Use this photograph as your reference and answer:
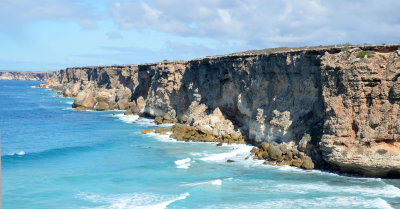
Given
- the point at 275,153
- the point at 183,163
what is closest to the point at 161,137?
the point at 183,163

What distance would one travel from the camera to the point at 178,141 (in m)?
40.2

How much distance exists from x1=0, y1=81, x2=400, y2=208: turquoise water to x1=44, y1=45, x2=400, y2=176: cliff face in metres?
2.17

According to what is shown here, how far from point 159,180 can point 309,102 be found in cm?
1367

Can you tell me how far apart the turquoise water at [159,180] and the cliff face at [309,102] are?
217 cm

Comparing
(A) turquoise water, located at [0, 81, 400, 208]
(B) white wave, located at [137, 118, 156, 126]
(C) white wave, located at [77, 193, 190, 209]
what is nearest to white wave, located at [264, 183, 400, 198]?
(A) turquoise water, located at [0, 81, 400, 208]

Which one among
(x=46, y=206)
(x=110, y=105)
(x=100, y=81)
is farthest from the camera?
(x=100, y=81)

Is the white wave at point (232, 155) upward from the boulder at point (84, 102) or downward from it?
downward

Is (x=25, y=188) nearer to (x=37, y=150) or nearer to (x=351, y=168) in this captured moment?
(x=37, y=150)

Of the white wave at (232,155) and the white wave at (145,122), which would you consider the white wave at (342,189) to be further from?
the white wave at (145,122)

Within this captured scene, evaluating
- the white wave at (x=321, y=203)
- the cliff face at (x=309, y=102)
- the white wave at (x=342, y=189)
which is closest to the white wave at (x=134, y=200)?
the white wave at (x=321, y=203)

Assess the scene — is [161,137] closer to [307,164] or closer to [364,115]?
[307,164]

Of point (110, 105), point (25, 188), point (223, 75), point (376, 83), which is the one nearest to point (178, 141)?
point (223, 75)

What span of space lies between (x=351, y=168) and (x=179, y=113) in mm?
32233

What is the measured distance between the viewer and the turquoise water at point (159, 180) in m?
21.0
